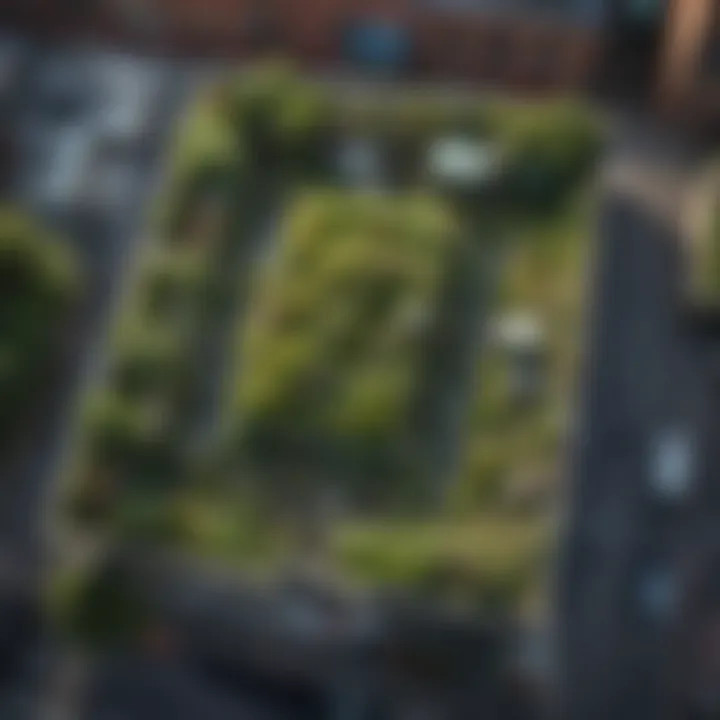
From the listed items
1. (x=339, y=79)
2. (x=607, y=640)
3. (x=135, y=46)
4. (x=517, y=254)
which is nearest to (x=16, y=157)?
(x=135, y=46)

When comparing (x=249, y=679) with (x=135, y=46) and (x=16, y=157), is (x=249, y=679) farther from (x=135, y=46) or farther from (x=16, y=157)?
(x=135, y=46)

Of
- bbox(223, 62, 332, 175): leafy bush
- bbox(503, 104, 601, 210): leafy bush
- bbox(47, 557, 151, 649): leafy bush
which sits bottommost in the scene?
bbox(47, 557, 151, 649): leafy bush

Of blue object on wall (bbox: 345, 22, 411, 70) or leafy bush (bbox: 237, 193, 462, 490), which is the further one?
blue object on wall (bbox: 345, 22, 411, 70)

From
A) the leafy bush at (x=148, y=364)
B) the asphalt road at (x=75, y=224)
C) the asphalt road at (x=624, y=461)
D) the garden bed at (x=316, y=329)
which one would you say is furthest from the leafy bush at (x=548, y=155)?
the leafy bush at (x=148, y=364)

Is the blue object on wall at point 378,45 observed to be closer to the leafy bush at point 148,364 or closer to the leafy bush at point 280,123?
the leafy bush at point 280,123

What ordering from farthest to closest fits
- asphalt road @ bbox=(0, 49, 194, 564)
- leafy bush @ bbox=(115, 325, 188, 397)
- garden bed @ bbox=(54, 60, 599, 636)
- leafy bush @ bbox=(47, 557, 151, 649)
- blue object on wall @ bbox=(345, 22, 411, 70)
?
blue object on wall @ bbox=(345, 22, 411, 70), asphalt road @ bbox=(0, 49, 194, 564), leafy bush @ bbox=(115, 325, 188, 397), garden bed @ bbox=(54, 60, 599, 636), leafy bush @ bbox=(47, 557, 151, 649)

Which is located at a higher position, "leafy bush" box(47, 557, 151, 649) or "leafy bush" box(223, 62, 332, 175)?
"leafy bush" box(223, 62, 332, 175)

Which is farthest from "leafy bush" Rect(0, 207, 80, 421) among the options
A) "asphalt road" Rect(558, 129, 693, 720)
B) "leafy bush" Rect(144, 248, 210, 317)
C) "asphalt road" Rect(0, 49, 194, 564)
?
"asphalt road" Rect(558, 129, 693, 720)

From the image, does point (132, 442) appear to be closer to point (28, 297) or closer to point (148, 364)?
point (148, 364)

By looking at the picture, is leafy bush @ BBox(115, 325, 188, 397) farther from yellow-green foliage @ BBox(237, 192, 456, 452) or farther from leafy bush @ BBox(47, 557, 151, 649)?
leafy bush @ BBox(47, 557, 151, 649)

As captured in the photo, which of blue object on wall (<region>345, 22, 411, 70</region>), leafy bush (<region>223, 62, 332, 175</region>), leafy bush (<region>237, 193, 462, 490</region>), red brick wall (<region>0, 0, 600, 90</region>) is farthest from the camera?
blue object on wall (<region>345, 22, 411, 70</region>)
